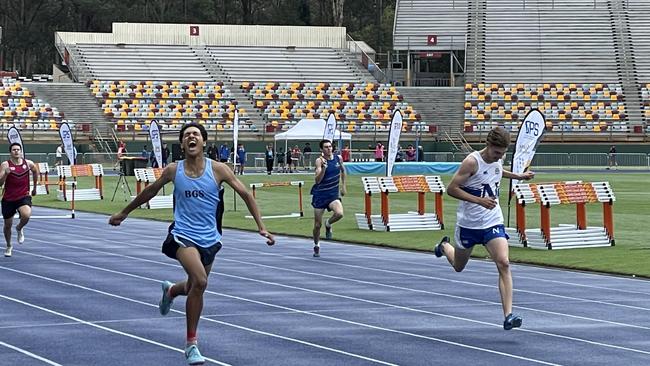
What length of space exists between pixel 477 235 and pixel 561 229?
36.8ft

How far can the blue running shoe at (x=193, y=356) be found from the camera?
10.3m

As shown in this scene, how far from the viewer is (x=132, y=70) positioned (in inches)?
3182

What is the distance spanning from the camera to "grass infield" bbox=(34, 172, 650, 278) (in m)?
20.9

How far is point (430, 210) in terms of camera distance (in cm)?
3466

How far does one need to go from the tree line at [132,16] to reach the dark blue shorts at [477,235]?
304 feet

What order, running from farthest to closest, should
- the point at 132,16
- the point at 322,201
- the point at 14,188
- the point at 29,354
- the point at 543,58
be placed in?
the point at 132,16
the point at 543,58
the point at 322,201
the point at 14,188
the point at 29,354

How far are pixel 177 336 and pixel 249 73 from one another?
70.2 m

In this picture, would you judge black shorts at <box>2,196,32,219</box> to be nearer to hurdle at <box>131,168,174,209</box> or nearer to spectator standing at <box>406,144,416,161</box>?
hurdle at <box>131,168,174,209</box>

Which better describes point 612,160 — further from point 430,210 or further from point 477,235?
point 477,235

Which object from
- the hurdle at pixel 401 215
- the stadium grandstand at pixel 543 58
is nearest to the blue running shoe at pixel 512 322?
the hurdle at pixel 401 215

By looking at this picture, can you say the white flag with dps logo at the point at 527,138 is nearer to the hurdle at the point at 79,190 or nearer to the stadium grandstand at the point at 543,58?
the hurdle at the point at 79,190

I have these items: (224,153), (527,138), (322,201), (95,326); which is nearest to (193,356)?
(95,326)

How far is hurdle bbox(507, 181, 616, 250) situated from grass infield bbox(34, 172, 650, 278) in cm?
36

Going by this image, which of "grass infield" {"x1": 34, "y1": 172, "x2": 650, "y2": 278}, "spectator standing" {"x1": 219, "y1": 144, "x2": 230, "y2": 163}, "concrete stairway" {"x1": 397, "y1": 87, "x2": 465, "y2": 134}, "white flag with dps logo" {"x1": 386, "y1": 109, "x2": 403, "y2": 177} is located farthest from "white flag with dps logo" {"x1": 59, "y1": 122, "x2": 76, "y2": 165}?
"concrete stairway" {"x1": 397, "y1": 87, "x2": 465, "y2": 134}
